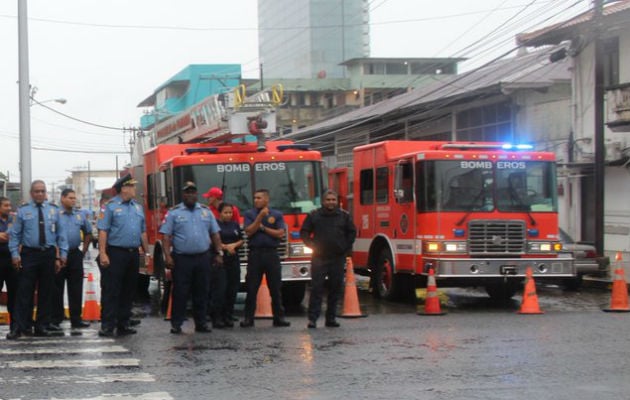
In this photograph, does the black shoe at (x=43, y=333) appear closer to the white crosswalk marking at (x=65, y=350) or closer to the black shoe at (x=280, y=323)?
the white crosswalk marking at (x=65, y=350)

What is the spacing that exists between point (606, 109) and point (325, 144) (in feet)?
62.6

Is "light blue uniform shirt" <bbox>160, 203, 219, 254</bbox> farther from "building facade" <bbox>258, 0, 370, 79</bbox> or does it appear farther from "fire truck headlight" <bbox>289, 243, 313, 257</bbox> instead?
"building facade" <bbox>258, 0, 370, 79</bbox>

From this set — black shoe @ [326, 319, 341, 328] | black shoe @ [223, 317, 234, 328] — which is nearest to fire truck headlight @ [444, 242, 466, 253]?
black shoe @ [326, 319, 341, 328]

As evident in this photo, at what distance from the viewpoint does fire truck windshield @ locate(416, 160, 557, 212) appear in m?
15.3

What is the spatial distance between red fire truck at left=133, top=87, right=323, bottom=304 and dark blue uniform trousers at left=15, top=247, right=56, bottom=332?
3523 millimetres

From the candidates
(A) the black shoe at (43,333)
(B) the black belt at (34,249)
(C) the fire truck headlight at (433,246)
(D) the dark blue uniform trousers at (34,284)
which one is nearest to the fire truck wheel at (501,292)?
(C) the fire truck headlight at (433,246)

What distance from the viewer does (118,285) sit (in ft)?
37.4

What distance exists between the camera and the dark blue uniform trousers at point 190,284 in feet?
37.7

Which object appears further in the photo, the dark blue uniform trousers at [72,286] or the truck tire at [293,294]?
the truck tire at [293,294]

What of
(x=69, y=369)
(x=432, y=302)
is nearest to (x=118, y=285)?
(x=69, y=369)

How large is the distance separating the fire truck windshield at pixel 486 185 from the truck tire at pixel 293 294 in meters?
2.34

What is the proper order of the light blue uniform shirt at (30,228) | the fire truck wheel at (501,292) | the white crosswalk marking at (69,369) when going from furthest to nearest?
the fire truck wheel at (501,292)
the light blue uniform shirt at (30,228)
the white crosswalk marking at (69,369)

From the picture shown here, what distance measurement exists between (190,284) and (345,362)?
3.05m

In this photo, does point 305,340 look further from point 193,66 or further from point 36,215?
point 193,66
